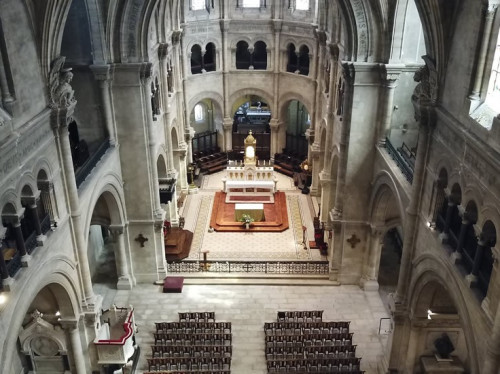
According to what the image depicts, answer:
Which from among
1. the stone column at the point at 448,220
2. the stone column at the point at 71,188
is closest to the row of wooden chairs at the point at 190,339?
the stone column at the point at 71,188

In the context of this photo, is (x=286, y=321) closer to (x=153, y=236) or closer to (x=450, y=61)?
(x=153, y=236)

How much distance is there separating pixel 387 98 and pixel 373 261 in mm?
6662

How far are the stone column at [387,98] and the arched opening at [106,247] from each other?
33.6ft

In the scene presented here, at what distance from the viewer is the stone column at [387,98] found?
60.3 feet

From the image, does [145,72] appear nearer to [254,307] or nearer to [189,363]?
[254,307]

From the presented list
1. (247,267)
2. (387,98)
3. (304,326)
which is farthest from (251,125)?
(304,326)

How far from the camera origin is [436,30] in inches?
532

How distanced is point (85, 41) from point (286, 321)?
12.2 m

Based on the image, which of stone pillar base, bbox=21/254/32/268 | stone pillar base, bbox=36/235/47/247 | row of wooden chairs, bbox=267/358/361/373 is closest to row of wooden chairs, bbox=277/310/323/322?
row of wooden chairs, bbox=267/358/361/373

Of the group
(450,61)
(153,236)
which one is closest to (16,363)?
(153,236)

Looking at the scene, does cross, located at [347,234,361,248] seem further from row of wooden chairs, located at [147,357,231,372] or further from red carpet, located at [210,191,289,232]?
row of wooden chairs, located at [147,357,231,372]

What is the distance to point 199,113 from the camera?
38219 mm

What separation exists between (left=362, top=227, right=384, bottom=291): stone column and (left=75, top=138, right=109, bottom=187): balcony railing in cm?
1052

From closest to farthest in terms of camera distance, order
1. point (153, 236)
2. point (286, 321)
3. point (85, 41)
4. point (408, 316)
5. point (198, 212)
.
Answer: point (408, 316) < point (85, 41) < point (286, 321) < point (153, 236) < point (198, 212)
